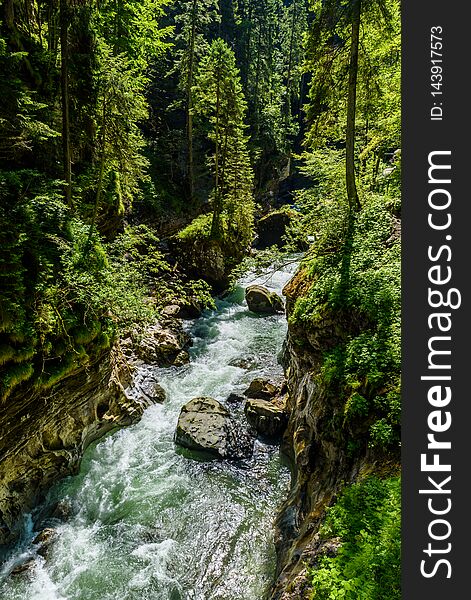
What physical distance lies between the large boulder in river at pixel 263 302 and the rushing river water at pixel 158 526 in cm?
904

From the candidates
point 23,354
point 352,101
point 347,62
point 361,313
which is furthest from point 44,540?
point 347,62

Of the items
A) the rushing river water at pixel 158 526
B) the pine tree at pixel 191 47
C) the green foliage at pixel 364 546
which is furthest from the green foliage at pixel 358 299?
the pine tree at pixel 191 47

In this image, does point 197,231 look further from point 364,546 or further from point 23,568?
point 364,546

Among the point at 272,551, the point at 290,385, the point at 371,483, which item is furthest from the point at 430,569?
the point at 290,385

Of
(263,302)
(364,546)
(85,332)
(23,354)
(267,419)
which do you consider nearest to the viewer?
(364,546)

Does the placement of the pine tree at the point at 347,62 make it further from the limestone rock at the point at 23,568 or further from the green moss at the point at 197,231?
the limestone rock at the point at 23,568

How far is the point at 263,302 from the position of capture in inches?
811

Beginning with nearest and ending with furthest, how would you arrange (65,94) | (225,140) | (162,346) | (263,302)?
(65,94) → (162,346) → (263,302) → (225,140)

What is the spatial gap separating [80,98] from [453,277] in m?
12.1

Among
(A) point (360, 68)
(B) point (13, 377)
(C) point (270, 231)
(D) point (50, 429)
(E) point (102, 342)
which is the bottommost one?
(D) point (50, 429)

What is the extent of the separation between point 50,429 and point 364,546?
7380 millimetres

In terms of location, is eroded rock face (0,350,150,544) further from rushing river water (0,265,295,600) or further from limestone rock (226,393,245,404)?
limestone rock (226,393,245,404)

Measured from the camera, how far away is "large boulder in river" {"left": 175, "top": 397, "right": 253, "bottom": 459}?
10625 mm

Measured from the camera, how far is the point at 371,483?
488 centimetres
